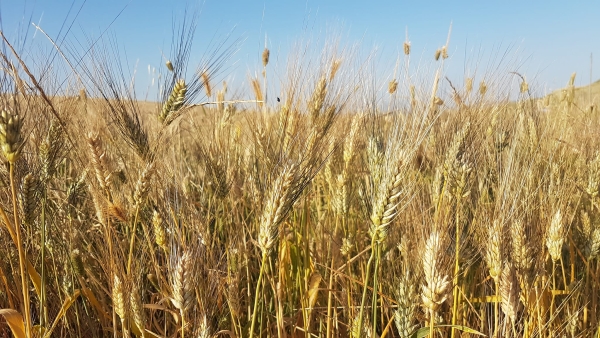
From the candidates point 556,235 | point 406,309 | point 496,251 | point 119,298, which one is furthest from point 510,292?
point 119,298

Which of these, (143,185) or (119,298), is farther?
(143,185)

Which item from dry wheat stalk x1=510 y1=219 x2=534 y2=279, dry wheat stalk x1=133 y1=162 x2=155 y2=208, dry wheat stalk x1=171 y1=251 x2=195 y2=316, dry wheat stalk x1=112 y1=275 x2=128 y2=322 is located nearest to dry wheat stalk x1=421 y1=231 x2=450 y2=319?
dry wheat stalk x1=510 y1=219 x2=534 y2=279

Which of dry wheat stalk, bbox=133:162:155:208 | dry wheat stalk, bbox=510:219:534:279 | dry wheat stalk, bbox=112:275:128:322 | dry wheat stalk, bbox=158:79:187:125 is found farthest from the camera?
dry wheat stalk, bbox=158:79:187:125

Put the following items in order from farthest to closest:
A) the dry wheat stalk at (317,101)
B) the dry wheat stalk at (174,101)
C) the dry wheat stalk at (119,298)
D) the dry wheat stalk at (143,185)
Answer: the dry wheat stalk at (317,101) → the dry wheat stalk at (174,101) → the dry wheat stalk at (143,185) → the dry wheat stalk at (119,298)

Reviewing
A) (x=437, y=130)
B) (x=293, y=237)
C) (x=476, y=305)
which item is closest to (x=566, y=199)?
(x=476, y=305)

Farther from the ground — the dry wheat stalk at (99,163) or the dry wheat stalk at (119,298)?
the dry wheat stalk at (99,163)

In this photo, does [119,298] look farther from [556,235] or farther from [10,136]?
[556,235]

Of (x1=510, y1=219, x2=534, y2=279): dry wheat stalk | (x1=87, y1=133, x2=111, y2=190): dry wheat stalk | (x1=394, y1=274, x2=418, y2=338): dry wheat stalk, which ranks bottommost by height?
(x1=394, y1=274, x2=418, y2=338): dry wheat stalk

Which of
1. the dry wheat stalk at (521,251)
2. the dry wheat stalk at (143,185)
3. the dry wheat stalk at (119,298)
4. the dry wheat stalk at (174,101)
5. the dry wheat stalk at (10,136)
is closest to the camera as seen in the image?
the dry wheat stalk at (10,136)

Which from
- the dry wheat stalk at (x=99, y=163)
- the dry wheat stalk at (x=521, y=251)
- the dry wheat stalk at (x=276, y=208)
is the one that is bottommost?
the dry wheat stalk at (x=521, y=251)

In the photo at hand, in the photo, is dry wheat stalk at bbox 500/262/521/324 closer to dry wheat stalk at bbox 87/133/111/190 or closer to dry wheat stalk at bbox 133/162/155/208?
dry wheat stalk at bbox 133/162/155/208

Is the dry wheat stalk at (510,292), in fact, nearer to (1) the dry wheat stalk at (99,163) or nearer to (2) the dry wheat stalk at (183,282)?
(2) the dry wheat stalk at (183,282)

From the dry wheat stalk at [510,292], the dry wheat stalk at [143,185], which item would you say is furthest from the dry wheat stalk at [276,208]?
the dry wheat stalk at [510,292]

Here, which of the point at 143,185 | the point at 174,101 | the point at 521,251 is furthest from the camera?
the point at 174,101
